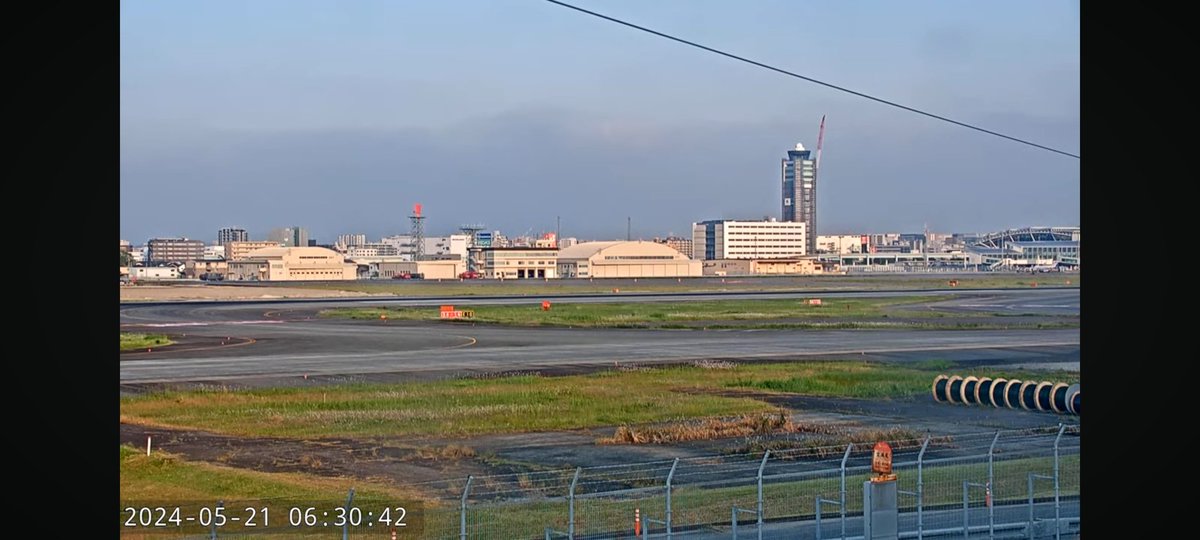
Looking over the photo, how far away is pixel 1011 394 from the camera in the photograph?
45375 millimetres

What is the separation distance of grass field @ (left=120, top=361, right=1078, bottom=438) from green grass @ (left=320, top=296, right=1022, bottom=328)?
38808 mm

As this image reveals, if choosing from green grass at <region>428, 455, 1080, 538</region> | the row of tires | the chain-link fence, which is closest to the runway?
the row of tires

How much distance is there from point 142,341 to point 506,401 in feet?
132

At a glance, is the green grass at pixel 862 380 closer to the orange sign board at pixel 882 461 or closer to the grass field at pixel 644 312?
the orange sign board at pixel 882 461

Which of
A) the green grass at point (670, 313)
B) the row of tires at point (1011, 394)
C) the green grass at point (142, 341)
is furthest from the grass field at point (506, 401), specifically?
the green grass at point (670, 313)

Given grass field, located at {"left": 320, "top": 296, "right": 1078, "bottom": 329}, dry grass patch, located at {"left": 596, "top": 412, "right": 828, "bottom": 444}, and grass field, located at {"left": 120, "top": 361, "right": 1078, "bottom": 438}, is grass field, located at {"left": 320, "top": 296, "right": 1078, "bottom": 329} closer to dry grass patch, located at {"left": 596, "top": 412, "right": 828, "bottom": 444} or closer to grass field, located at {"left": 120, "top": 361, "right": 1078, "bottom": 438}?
grass field, located at {"left": 120, "top": 361, "right": 1078, "bottom": 438}

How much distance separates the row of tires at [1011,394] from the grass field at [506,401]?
376 centimetres

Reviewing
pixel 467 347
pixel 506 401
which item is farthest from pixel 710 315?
pixel 506 401

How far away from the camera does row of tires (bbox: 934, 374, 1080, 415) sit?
41906mm

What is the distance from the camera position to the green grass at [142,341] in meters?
73.7

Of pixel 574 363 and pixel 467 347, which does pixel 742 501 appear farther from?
pixel 467 347

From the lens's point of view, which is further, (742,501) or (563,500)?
(742,501)
